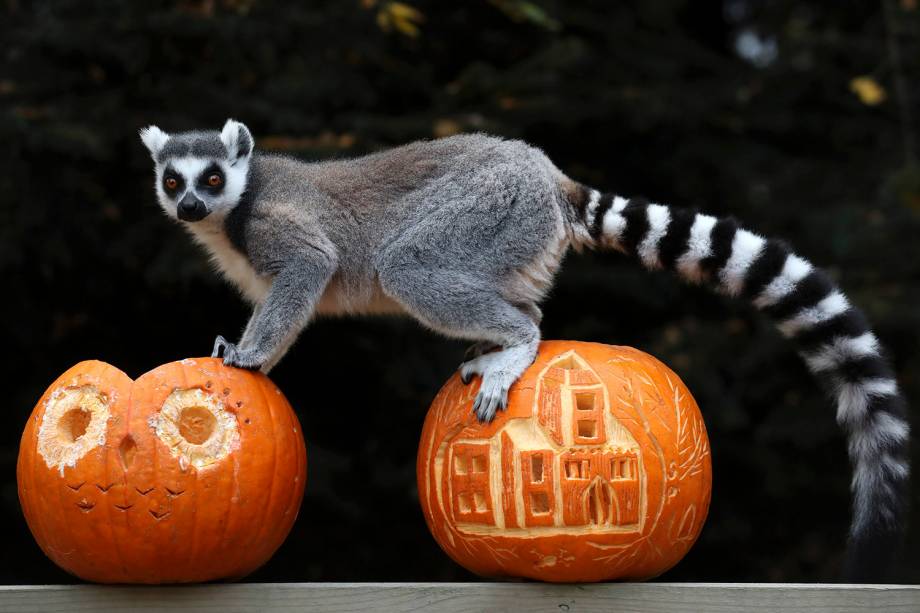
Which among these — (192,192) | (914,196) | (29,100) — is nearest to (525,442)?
(192,192)

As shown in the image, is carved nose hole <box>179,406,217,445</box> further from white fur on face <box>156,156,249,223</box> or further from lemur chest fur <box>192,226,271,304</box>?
white fur on face <box>156,156,249,223</box>

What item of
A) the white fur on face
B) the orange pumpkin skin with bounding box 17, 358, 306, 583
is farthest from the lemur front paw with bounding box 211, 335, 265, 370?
the white fur on face

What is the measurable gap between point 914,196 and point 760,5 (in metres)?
4.09

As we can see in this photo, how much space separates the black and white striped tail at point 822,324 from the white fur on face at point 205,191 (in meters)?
1.35

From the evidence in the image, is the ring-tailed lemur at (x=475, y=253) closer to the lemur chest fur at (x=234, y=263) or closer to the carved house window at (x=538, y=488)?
the lemur chest fur at (x=234, y=263)

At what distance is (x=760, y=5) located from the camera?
31.3ft

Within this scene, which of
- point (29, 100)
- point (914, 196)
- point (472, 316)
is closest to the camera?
point (472, 316)

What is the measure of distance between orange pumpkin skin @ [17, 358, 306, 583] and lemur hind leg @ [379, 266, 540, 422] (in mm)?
723

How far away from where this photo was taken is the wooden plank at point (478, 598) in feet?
8.88

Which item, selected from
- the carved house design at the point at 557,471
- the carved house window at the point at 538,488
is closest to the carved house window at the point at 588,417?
the carved house design at the point at 557,471

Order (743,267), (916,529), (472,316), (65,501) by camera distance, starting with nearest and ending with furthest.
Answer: (65,501) < (743,267) < (472,316) < (916,529)

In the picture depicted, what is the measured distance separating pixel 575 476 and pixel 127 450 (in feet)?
3.98

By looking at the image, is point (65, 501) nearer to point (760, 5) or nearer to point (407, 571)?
point (407, 571)

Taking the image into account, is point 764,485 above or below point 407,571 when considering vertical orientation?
above
